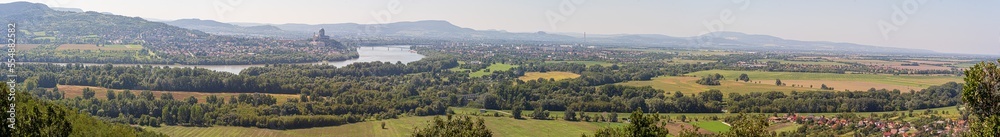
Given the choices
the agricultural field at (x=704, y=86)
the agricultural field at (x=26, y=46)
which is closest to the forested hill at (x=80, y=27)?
the agricultural field at (x=26, y=46)

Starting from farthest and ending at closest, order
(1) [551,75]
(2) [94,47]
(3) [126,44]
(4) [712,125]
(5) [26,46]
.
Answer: (3) [126,44] < (2) [94,47] < (1) [551,75] < (5) [26,46] < (4) [712,125]

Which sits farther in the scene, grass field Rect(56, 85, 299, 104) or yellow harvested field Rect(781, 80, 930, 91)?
yellow harvested field Rect(781, 80, 930, 91)

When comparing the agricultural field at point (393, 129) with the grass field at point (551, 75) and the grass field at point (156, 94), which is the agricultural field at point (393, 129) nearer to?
the grass field at point (156, 94)

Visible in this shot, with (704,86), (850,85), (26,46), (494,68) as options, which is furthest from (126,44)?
(850,85)

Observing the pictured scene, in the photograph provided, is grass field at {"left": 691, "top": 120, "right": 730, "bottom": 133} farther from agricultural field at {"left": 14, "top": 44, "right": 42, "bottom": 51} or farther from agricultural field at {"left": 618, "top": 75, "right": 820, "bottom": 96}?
agricultural field at {"left": 14, "top": 44, "right": 42, "bottom": 51}

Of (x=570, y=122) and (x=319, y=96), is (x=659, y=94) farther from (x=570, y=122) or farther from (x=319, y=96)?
(x=319, y=96)

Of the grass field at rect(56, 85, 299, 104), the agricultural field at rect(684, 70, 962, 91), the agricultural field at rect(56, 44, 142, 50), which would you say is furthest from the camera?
the agricultural field at rect(56, 44, 142, 50)

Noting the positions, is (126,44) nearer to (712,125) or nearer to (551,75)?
(551,75)

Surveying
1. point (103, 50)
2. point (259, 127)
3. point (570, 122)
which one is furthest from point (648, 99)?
point (103, 50)

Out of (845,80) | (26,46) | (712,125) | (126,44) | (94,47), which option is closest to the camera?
(712,125)

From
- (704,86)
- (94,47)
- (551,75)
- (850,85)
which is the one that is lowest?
(551,75)

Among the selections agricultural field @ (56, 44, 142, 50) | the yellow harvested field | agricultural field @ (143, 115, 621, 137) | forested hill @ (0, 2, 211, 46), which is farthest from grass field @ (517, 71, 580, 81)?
forested hill @ (0, 2, 211, 46)
